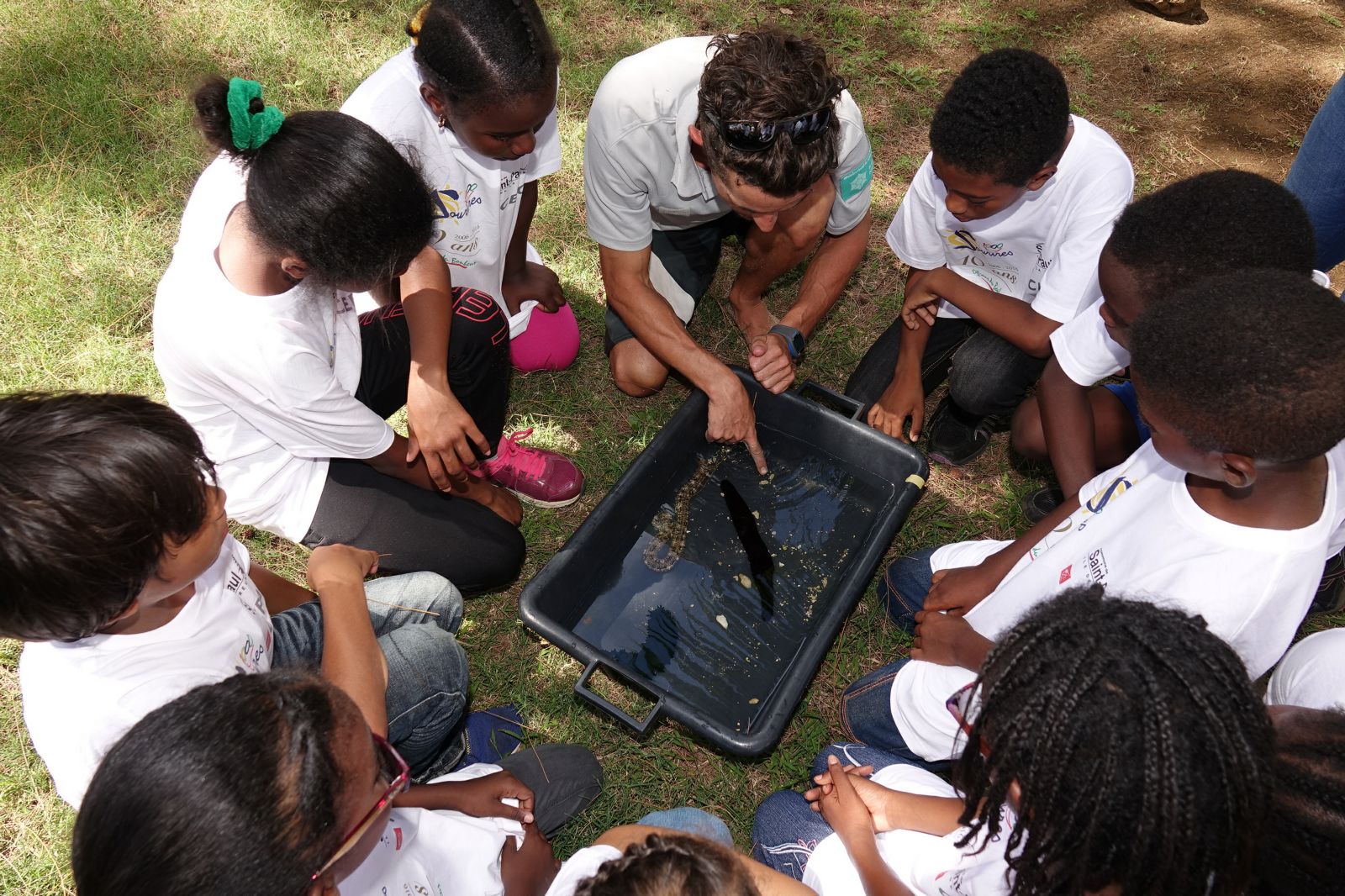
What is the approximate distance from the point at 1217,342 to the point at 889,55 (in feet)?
8.81

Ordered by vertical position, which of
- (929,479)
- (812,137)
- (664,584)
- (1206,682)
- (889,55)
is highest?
(812,137)

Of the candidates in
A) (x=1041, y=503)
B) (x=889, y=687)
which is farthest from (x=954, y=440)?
(x=889, y=687)

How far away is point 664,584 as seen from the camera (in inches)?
85.0

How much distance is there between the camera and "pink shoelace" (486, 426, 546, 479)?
2.45 m

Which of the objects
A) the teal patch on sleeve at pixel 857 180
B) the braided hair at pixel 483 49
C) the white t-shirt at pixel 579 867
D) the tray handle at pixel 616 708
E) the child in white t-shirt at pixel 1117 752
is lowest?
the tray handle at pixel 616 708

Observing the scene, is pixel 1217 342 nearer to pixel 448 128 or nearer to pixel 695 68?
pixel 695 68

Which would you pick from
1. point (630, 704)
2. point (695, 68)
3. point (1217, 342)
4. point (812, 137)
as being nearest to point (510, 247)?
point (695, 68)

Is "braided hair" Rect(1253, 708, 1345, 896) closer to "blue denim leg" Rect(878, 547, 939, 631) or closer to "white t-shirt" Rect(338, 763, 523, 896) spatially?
"blue denim leg" Rect(878, 547, 939, 631)

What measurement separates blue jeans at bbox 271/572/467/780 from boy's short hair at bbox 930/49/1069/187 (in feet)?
5.09

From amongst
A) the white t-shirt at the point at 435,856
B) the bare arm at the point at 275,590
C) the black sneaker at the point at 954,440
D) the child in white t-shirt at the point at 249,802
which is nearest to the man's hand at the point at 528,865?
the white t-shirt at the point at 435,856

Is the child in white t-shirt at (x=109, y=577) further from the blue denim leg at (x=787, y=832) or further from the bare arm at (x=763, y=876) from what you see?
the blue denim leg at (x=787, y=832)

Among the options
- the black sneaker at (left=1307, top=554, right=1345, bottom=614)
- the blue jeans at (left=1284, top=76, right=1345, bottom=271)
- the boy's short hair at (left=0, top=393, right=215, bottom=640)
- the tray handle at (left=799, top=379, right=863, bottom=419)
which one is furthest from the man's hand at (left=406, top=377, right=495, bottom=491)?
the blue jeans at (left=1284, top=76, right=1345, bottom=271)

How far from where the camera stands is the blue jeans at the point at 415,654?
1.72 m

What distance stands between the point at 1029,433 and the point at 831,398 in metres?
0.56
